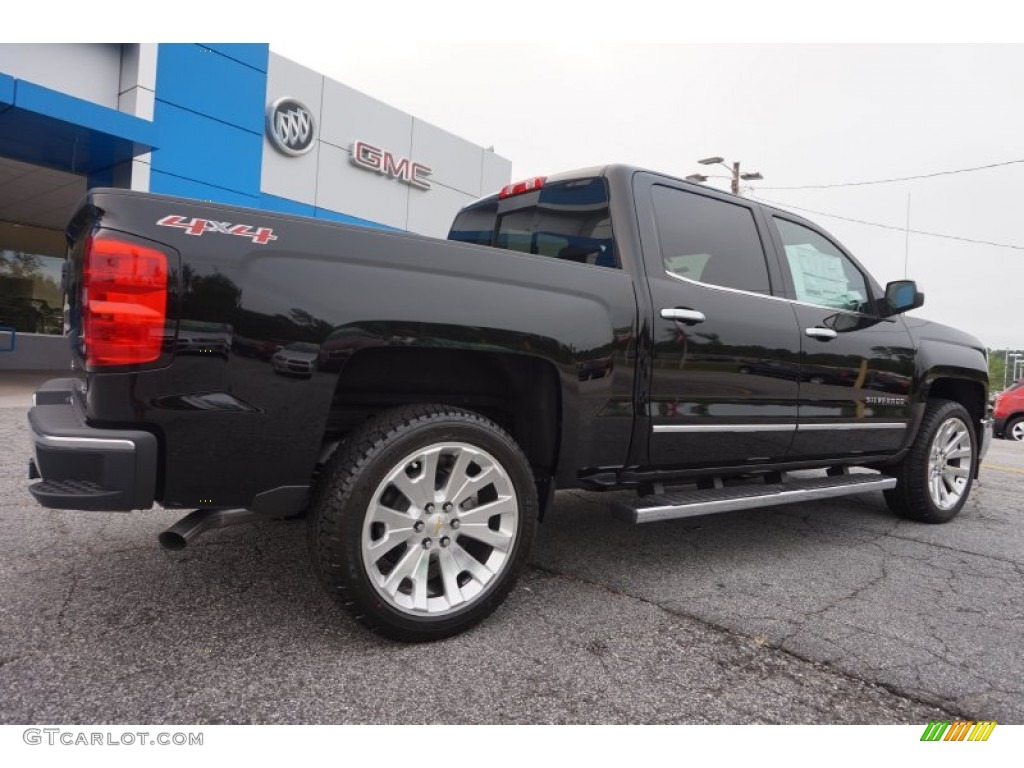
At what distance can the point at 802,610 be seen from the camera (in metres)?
2.80

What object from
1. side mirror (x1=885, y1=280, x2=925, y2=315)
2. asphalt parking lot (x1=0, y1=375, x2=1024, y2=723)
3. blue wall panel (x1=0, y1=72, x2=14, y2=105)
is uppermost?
blue wall panel (x1=0, y1=72, x2=14, y2=105)

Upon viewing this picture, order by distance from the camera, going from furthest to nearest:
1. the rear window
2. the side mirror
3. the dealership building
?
the dealership building < the side mirror < the rear window

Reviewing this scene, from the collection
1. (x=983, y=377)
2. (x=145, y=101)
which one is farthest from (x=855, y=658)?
(x=145, y=101)

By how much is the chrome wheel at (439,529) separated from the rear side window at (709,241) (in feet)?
4.39

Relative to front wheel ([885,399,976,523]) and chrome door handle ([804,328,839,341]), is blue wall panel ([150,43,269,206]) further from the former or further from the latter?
front wheel ([885,399,976,523])

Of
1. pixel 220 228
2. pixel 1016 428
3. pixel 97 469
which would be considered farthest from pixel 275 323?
pixel 1016 428

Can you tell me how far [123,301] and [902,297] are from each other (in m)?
3.98

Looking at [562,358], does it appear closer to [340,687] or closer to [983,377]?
[340,687]

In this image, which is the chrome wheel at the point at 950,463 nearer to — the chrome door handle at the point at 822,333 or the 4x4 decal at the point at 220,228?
the chrome door handle at the point at 822,333

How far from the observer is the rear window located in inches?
122

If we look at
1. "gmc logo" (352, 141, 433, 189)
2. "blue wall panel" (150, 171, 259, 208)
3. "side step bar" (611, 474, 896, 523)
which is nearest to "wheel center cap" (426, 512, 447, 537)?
"side step bar" (611, 474, 896, 523)

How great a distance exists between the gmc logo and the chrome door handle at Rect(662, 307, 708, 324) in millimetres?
14411

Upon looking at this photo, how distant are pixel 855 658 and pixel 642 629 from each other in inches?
28.8

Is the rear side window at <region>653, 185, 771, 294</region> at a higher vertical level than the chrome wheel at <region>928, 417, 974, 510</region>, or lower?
higher
